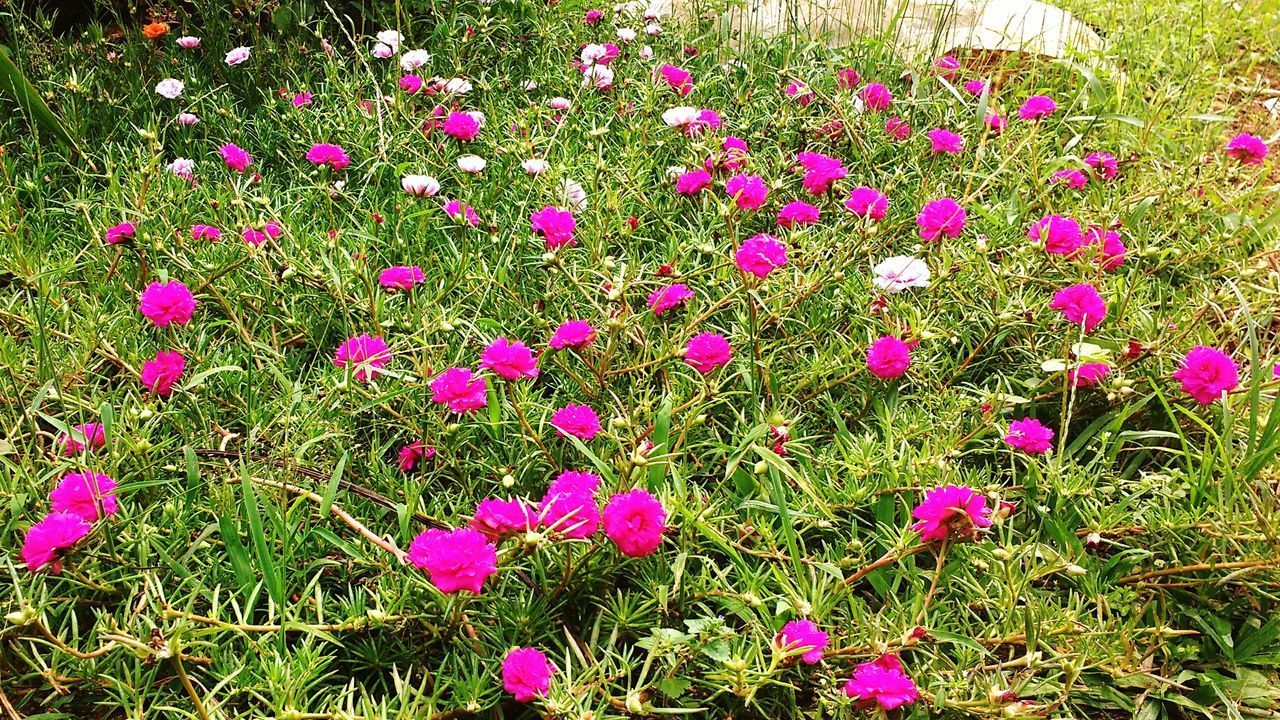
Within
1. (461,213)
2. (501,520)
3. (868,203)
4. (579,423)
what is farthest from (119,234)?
(868,203)

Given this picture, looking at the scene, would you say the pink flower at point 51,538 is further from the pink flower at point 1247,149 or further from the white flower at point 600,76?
the pink flower at point 1247,149

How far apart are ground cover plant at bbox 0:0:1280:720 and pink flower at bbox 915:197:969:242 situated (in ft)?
0.04

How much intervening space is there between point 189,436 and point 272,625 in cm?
50

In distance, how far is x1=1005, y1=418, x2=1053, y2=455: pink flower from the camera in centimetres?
164

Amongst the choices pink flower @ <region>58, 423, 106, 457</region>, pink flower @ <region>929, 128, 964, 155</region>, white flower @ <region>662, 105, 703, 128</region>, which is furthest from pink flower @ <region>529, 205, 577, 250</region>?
pink flower @ <region>929, 128, 964, 155</region>

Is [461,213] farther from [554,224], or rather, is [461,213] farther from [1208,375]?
[1208,375]

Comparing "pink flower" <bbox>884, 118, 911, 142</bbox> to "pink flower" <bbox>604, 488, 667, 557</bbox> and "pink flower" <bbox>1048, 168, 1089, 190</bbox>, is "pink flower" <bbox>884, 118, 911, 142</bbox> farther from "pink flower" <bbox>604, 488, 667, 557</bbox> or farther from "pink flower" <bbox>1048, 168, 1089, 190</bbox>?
"pink flower" <bbox>604, 488, 667, 557</bbox>

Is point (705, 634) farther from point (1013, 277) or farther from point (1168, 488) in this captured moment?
point (1013, 277)

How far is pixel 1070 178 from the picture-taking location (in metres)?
2.41

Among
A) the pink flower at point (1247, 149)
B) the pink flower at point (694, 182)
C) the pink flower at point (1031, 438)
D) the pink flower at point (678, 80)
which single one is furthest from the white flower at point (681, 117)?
the pink flower at point (1247, 149)

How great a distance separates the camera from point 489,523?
1.17 m

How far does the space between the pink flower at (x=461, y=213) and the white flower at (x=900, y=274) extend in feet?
2.76

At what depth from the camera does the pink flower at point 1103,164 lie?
2.47 m

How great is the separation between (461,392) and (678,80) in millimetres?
1499
